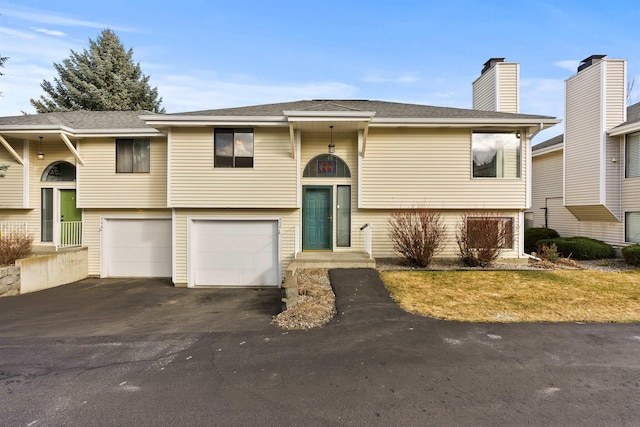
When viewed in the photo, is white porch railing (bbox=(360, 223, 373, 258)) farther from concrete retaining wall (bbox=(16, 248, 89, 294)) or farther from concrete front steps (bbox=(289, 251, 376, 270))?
concrete retaining wall (bbox=(16, 248, 89, 294))

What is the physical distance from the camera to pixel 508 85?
10984 mm

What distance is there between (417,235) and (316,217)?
3.08 m

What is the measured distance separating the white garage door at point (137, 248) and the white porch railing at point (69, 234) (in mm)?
983

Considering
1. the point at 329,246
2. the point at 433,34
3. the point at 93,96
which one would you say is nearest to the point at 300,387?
the point at 329,246

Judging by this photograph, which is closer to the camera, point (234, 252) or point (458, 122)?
point (458, 122)

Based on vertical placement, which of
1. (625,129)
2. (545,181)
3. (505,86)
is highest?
(505,86)

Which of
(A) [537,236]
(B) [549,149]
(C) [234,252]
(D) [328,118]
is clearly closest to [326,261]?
(C) [234,252]

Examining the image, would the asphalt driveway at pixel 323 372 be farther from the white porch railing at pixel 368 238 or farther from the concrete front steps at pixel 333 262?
the white porch railing at pixel 368 238

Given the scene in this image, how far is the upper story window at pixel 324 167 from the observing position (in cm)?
955

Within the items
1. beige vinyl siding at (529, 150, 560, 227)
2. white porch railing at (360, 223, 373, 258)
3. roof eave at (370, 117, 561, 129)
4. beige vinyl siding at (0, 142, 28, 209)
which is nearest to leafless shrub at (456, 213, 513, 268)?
white porch railing at (360, 223, 373, 258)

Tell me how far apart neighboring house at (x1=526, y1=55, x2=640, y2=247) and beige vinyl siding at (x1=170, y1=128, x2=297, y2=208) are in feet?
37.0

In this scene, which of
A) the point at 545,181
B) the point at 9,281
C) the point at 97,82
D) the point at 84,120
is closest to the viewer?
the point at 9,281

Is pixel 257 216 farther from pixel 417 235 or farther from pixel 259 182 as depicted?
pixel 417 235

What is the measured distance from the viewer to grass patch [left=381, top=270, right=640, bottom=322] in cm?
533
